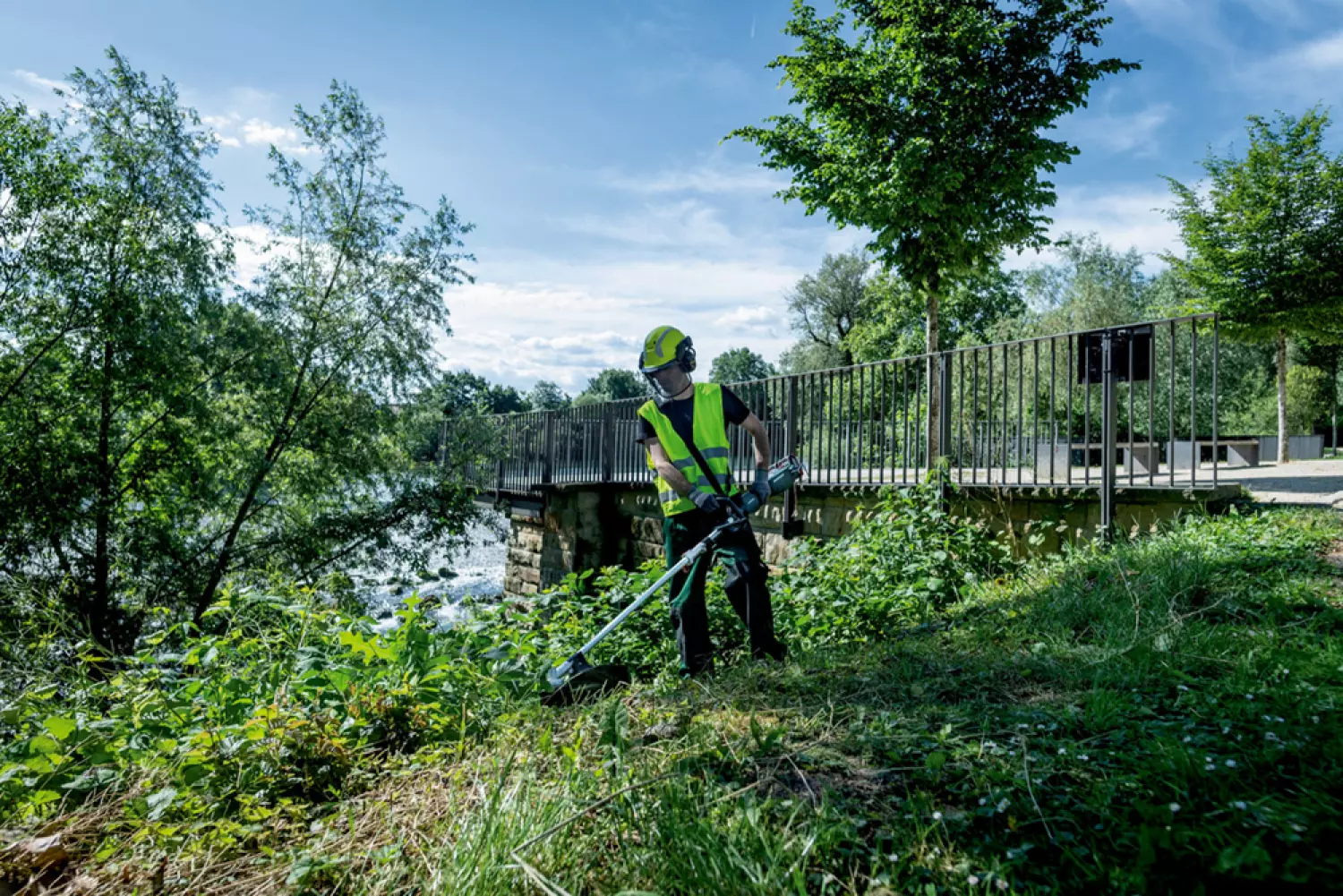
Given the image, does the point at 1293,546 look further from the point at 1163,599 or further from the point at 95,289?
the point at 95,289

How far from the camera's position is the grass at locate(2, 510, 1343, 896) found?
178 cm

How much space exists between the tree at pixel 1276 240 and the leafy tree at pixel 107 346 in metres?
20.3

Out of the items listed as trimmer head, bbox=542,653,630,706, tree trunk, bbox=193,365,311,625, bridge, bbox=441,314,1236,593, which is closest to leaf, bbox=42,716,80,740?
trimmer head, bbox=542,653,630,706

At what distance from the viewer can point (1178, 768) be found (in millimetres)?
2086

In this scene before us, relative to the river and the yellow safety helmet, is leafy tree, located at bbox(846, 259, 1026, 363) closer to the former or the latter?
the river

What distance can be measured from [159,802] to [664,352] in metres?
3.08

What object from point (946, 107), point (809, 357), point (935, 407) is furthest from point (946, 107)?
point (809, 357)

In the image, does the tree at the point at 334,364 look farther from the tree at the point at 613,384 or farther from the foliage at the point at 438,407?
the tree at the point at 613,384

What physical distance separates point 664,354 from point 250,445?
916cm

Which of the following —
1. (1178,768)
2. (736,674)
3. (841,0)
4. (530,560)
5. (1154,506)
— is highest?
(841,0)

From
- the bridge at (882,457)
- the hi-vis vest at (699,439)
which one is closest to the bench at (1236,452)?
the bridge at (882,457)

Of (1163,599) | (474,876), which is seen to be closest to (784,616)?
(1163,599)

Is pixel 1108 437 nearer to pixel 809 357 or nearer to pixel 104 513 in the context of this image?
pixel 104 513

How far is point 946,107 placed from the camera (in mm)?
10641
